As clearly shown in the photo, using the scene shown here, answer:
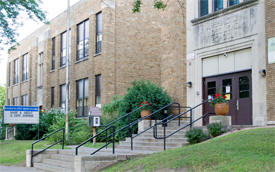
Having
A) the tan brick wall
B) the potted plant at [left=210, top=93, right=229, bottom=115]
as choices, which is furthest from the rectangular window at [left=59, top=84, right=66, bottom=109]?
the tan brick wall

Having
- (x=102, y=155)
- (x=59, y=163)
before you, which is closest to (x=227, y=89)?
(x=102, y=155)

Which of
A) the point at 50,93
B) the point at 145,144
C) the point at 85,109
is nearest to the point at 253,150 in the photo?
the point at 145,144

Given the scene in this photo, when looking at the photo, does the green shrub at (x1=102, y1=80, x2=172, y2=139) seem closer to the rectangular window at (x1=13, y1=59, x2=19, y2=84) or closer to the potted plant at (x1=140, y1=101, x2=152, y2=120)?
the potted plant at (x1=140, y1=101, x2=152, y2=120)

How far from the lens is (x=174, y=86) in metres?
19.6

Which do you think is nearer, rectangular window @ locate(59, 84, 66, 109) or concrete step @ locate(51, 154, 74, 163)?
concrete step @ locate(51, 154, 74, 163)

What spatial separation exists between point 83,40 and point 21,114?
29.9 feet

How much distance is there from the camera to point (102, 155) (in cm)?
1239

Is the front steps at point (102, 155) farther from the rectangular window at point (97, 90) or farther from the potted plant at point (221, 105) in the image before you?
the rectangular window at point (97, 90)

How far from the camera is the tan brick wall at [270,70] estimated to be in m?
14.6

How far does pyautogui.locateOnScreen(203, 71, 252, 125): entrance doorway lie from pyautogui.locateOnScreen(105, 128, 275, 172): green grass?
12.9 ft

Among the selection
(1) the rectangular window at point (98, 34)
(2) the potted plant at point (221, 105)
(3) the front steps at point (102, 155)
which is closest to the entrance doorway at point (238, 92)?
(2) the potted plant at point (221, 105)

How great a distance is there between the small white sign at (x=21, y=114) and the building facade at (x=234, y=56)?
8.22m

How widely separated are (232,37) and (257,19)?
139 centimetres

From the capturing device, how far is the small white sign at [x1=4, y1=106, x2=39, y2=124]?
19.9 metres
